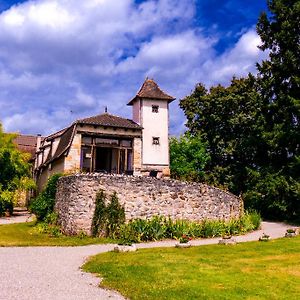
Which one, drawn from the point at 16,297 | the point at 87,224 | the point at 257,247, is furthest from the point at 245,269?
the point at 87,224

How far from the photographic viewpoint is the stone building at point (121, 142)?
103ft

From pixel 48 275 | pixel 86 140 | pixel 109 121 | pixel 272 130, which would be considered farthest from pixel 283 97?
pixel 48 275

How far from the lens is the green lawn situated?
8.84m

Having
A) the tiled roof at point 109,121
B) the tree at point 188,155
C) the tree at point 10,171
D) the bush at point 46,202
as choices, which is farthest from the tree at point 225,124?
the tree at point 10,171

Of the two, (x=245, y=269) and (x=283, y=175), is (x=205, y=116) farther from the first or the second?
(x=245, y=269)

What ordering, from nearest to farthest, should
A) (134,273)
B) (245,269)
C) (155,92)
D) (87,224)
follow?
(134,273), (245,269), (87,224), (155,92)

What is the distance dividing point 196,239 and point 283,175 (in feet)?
35.7

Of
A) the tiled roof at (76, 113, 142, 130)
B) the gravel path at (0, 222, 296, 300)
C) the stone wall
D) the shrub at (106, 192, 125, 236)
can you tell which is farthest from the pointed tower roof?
the gravel path at (0, 222, 296, 300)

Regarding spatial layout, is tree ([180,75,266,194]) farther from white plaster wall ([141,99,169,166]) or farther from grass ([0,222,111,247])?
grass ([0,222,111,247])

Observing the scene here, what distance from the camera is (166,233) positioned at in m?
21.3

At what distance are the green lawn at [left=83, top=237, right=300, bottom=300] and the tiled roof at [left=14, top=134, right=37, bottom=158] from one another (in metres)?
36.4

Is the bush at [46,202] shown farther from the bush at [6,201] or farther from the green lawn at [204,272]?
the green lawn at [204,272]

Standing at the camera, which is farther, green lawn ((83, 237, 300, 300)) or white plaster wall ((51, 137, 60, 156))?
white plaster wall ((51, 137, 60, 156))

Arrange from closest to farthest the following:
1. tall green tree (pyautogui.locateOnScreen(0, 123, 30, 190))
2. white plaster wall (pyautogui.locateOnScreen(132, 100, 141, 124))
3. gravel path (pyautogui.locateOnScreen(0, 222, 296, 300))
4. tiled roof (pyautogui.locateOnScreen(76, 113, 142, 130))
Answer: gravel path (pyautogui.locateOnScreen(0, 222, 296, 300))
tall green tree (pyautogui.locateOnScreen(0, 123, 30, 190))
tiled roof (pyautogui.locateOnScreen(76, 113, 142, 130))
white plaster wall (pyautogui.locateOnScreen(132, 100, 141, 124))
